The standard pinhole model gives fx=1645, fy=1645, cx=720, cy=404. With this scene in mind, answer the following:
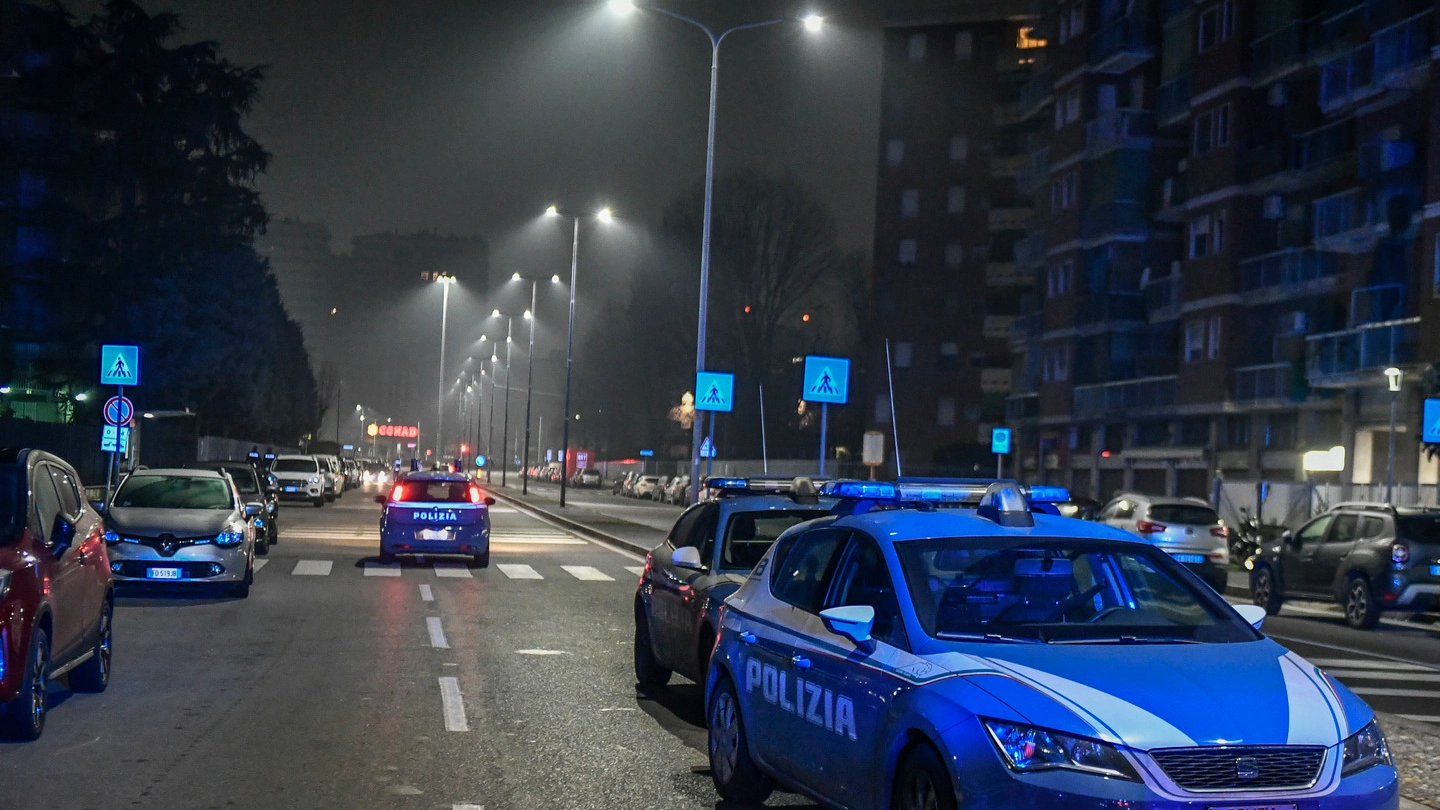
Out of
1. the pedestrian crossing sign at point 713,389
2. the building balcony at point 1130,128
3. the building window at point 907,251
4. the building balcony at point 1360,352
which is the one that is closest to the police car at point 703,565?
the pedestrian crossing sign at point 713,389

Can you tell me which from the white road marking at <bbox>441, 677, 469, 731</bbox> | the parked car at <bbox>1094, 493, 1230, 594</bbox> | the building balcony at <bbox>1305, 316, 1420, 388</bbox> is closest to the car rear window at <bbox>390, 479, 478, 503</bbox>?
the parked car at <bbox>1094, 493, 1230, 594</bbox>

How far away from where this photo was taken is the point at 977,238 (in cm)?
8338

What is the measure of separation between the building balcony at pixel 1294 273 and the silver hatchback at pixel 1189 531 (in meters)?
22.6

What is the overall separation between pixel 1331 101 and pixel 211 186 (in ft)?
121

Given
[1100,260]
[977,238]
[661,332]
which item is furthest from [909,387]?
[1100,260]

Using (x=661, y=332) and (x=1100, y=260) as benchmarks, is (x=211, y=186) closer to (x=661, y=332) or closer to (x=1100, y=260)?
(x=661, y=332)

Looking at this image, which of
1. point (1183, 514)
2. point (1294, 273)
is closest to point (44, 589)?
point (1183, 514)

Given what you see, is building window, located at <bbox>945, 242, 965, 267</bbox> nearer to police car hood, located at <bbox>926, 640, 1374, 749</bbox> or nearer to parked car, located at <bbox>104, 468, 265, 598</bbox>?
parked car, located at <bbox>104, 468, 265, 598</bbox>

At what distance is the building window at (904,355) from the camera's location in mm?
83812

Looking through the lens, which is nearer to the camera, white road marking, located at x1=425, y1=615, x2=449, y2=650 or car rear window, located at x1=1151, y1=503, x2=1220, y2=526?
white road marking, located at x1=425, y1=615, x2=449, y2=650

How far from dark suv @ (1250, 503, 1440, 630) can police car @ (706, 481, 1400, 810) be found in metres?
13.9

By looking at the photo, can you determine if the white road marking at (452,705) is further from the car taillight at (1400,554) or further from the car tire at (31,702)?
the car taillight at (1400,554)

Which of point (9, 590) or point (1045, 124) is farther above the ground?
point (1045, 124)

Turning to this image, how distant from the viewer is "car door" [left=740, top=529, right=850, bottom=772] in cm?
707
